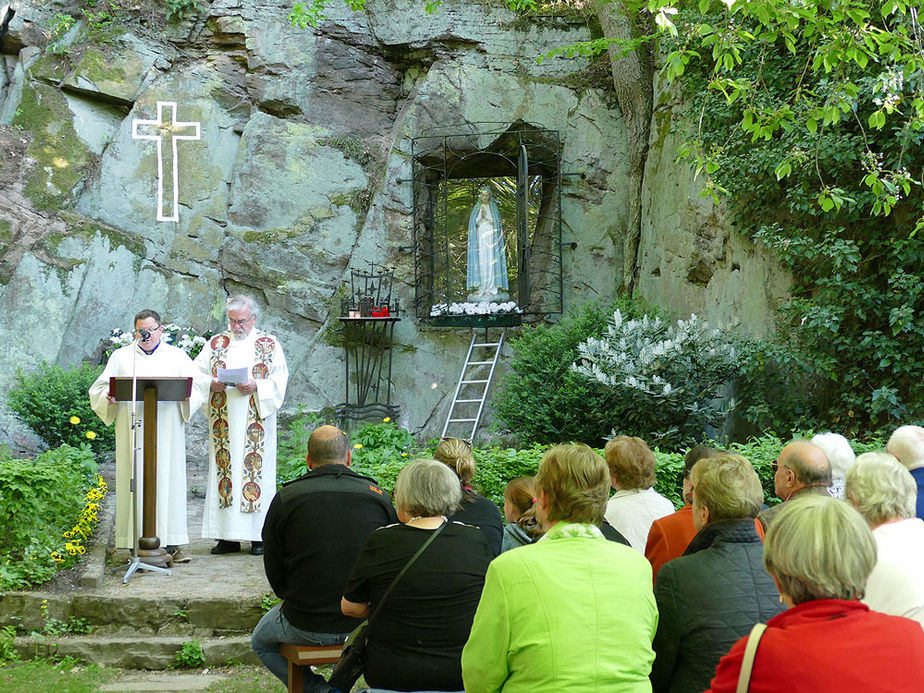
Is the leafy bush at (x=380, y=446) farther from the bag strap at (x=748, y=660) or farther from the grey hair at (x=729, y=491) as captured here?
the bag strap at (x=748, y=660)

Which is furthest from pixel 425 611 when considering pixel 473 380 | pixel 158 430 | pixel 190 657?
pixel 473 380

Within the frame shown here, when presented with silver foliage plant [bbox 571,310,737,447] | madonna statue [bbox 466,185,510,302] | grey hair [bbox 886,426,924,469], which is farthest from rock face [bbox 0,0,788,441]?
grey hair [bbox 886,426,924,469]

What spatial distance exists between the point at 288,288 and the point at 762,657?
35.1 feet

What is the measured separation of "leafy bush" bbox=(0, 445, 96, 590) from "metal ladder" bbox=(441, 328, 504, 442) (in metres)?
5.77

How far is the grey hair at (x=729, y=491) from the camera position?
2.76m

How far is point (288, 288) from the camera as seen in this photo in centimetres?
1206


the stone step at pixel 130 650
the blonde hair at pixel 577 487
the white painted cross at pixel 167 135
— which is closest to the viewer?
the blonde hair at pixel 577 487

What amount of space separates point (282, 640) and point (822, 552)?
2.78 meters

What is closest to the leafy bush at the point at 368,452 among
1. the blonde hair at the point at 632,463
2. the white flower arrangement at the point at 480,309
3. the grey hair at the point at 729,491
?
the white flower arrangement at the point at 480,309

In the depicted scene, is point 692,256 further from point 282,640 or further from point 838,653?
point 838,653

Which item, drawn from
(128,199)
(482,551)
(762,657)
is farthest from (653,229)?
(762,657)

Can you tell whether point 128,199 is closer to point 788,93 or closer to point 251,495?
point 251,495

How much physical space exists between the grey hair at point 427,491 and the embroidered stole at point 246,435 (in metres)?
4.00

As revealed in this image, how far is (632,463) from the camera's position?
3.86 m
